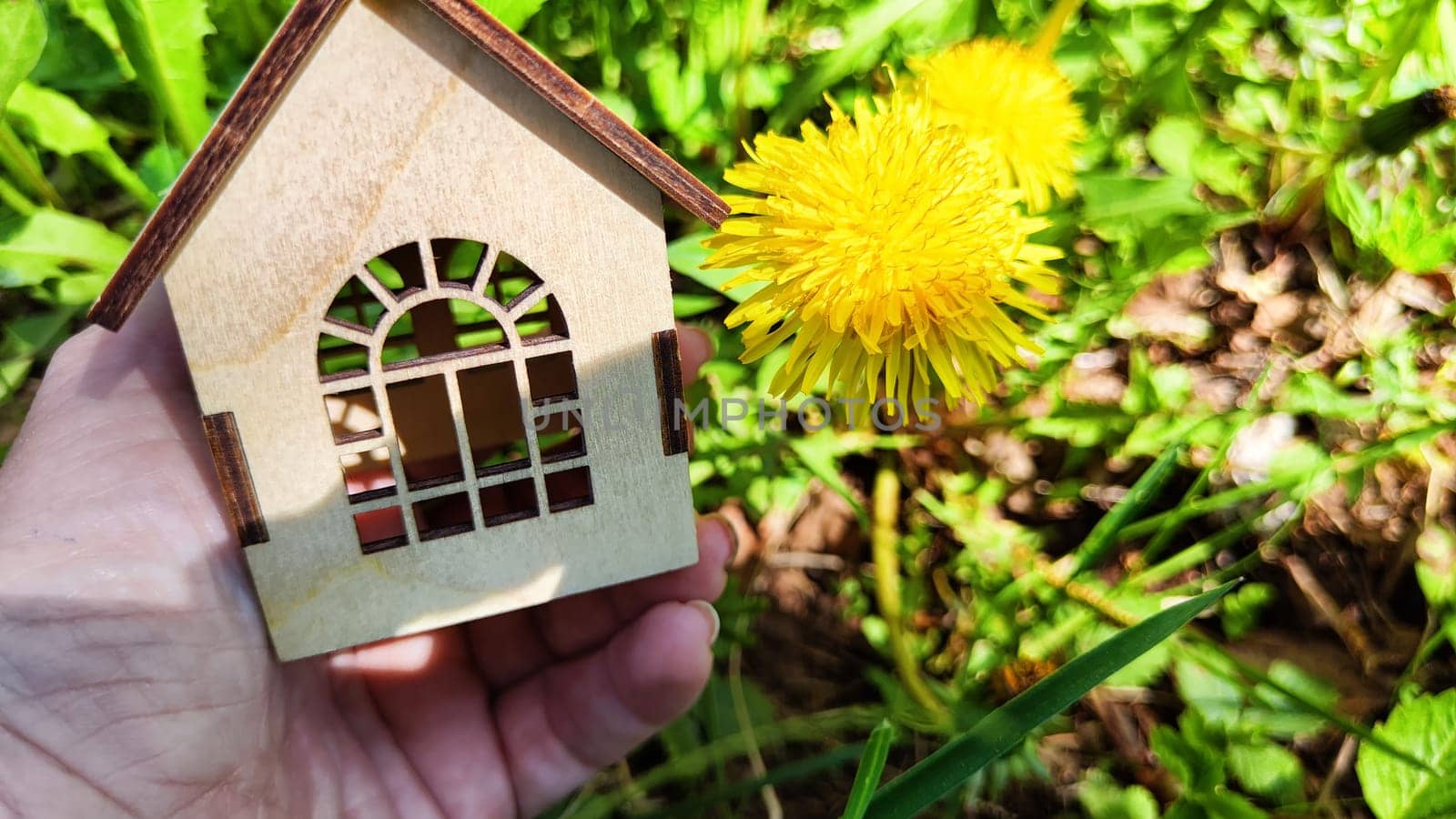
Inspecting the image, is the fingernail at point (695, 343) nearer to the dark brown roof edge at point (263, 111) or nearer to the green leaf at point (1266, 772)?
the dark brown roof edge at point (263, 111)

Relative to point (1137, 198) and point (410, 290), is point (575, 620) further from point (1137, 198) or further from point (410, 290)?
point (1137, 198)

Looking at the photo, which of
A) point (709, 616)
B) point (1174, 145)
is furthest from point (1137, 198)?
point (709, 616)

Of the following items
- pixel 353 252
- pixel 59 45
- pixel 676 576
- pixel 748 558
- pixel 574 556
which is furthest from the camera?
pixel 748 558

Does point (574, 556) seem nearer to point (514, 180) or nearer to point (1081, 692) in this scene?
point (514, 180)

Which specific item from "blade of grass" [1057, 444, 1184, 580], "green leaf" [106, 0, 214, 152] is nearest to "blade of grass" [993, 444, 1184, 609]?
"blade of grass" [1057, 444, 1184, 580]

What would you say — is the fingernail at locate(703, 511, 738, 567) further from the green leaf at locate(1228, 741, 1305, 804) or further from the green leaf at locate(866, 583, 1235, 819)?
the green leaf at locate(1228, 741, 1305, 804)

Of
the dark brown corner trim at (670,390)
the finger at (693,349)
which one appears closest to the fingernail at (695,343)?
the finger at (693,349)

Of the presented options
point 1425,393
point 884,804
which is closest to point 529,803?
point 884,804
